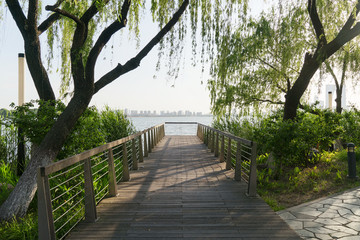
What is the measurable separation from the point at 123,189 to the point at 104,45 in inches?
101

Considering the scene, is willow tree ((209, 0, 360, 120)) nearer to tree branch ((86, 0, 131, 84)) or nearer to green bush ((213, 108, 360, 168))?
green bush ((213, 108, 360, 168))

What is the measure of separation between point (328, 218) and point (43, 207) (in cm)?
342

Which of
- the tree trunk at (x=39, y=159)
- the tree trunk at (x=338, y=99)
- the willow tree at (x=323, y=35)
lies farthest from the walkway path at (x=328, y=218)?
the tree trunk at (x=338, y=99)

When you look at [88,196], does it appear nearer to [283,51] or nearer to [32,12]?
[32,12]

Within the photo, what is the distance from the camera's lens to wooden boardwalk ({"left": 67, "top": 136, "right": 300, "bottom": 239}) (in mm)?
3447

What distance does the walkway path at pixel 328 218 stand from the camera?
362cm

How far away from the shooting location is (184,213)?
→ 13.6 ft

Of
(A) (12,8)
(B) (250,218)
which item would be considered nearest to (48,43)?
(A) (12,8)

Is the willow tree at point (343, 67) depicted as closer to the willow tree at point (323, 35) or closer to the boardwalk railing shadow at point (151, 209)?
the willow tree at point (323, 35)

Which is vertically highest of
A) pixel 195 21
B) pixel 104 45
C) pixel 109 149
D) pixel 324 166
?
pixel 195 21

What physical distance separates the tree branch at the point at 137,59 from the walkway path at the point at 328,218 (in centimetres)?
343

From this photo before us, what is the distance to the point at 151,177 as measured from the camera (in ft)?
21.7

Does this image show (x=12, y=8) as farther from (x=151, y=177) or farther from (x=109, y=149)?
(x=151, y=177)

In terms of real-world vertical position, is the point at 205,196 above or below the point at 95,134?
below
